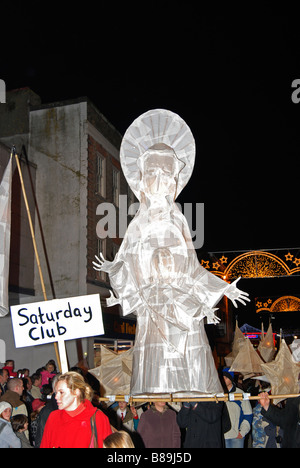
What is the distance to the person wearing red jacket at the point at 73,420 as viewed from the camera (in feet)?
13.5

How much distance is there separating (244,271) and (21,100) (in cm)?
1260

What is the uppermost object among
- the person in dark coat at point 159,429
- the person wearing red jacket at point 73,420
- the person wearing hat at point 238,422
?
the person wearing red jacket at point 73,420

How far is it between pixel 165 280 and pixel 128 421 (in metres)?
3.37

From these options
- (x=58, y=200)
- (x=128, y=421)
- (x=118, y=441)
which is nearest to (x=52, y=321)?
(x=118, y=441)

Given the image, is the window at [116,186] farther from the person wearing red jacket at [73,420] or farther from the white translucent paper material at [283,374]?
the person wearing red jacket at [73,420]

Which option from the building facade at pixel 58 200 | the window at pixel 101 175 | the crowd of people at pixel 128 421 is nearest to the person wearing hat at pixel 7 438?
the crowd of people at pixel 128 421

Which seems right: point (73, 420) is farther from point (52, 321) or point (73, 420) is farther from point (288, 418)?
point (288, 418)

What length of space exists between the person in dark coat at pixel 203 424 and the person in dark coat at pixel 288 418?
0.59m

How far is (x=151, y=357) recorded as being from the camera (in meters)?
6.11

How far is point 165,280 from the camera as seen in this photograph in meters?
6.34

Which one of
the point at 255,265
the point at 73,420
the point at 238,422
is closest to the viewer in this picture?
the point at 73,420

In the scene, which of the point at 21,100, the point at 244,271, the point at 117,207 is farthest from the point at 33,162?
the point at 244,271

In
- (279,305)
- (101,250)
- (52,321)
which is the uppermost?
(101,250)
